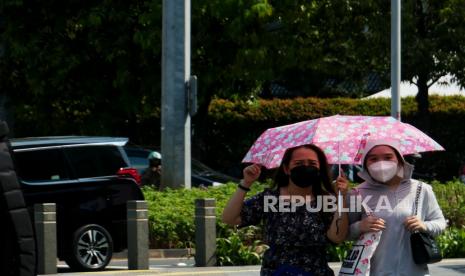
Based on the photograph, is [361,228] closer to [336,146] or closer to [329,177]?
[329,177]

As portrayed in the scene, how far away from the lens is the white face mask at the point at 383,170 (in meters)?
6.73

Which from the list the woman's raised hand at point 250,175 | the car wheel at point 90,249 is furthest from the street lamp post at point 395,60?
the woman's raised hand at point 250,175

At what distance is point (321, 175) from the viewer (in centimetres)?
700

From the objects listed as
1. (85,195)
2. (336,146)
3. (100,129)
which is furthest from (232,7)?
(336,146)

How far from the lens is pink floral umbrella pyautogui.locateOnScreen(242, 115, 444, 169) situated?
25.7 feet

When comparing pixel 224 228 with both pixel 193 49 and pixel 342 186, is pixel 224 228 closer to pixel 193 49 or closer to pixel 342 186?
pixel 342 186

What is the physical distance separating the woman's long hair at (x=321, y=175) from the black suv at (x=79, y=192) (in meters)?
9.12

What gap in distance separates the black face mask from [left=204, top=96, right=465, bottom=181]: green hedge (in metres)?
30.9

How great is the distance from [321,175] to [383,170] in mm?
410

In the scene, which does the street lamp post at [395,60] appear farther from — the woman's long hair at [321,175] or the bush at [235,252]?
the woman's long hair at [321,175]

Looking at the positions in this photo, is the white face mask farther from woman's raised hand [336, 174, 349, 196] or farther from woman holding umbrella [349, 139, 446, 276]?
woman's raised hand [336, 174, 349, 196]

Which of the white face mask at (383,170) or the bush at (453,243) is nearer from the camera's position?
the white face mask at (383,170)

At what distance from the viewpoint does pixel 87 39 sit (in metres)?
28.9

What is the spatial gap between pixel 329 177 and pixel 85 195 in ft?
30.8
